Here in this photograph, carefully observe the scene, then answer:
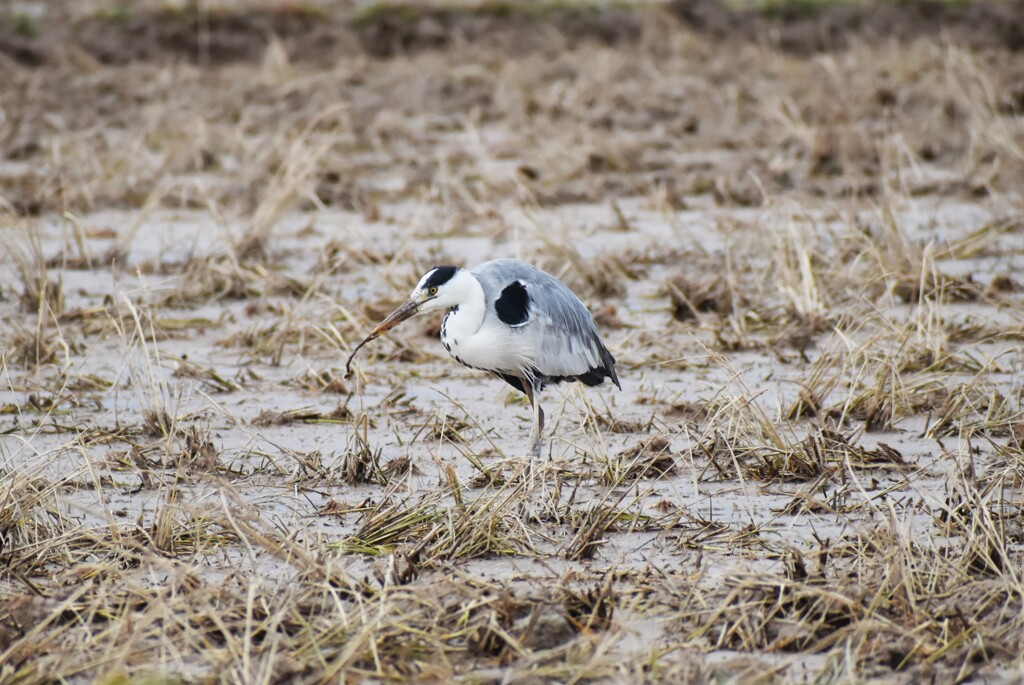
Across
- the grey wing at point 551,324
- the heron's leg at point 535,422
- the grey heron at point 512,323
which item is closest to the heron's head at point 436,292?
the grey heron at point 512,323

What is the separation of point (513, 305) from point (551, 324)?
0.18 meters

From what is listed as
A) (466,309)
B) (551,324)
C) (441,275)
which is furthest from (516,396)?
(441,275)

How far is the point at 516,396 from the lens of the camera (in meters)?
5.88

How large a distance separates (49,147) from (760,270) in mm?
6296

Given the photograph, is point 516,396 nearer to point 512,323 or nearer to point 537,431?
point 537,431

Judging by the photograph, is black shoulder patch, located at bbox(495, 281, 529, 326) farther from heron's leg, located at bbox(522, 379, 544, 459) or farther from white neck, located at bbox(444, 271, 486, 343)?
heron's leg, located at bbox(522, 379, 544, 459)

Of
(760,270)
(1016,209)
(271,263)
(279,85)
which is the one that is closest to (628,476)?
(760,270)

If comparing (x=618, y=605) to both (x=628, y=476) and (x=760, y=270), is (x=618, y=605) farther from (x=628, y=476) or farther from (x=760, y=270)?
(x=760, y=270)

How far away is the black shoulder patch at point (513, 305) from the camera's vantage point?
4.86 metres

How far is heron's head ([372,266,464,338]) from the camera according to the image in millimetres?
4734

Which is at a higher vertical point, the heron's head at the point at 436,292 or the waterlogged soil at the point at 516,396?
the heron's head at the point at 436,292

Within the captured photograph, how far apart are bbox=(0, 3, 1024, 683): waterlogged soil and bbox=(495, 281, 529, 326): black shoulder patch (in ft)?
1.24

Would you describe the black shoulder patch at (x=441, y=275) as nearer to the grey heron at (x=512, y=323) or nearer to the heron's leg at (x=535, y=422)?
the grey heron at (x=512, y=323)

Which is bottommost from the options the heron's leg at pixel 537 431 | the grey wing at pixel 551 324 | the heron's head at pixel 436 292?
the heron's leg at pixel 537 431
